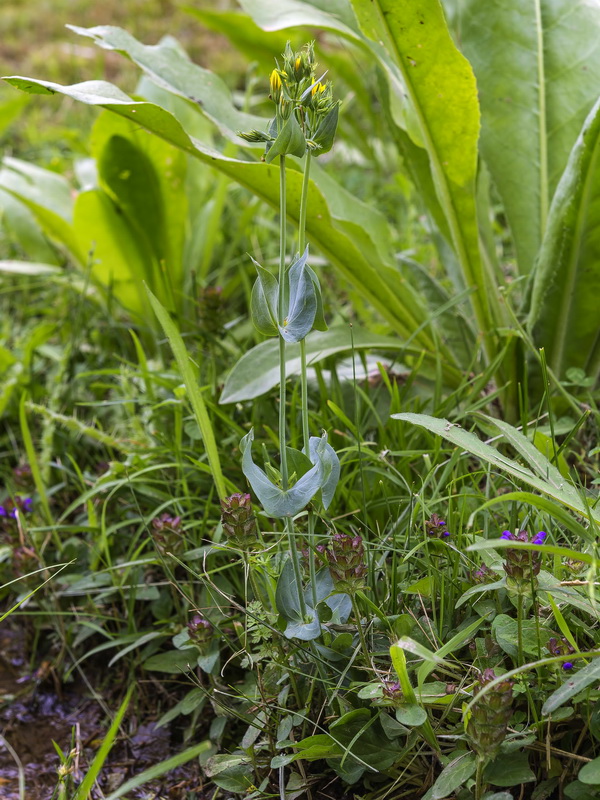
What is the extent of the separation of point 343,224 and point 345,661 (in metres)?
0.90

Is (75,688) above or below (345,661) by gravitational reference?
below

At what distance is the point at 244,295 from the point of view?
2188 millimetres

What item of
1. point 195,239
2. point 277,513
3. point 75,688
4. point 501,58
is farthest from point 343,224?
point 75,688

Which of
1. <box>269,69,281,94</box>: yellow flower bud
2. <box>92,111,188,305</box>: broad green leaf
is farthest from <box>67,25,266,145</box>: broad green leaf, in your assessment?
<box>269,69,281,94</box>: yellow flower bud

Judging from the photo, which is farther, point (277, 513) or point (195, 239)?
point (195, 239)

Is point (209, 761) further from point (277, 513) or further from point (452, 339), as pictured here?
point (452, 339)

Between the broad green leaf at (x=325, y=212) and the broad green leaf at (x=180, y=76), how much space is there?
0.09 meters

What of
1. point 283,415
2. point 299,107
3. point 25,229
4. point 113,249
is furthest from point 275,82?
point 25,229

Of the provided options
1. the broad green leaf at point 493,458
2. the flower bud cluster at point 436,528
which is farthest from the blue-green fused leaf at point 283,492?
the flower bud cluster at point 436,528

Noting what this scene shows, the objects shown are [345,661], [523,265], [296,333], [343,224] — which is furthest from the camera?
[523,265]

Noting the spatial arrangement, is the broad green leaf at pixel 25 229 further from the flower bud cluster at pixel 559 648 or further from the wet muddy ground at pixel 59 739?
the flower bud cluster at pixel 559 648

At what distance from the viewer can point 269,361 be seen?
4.83ft

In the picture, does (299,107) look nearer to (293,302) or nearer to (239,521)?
(293,302)

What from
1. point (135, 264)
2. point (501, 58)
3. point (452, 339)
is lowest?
point (452, 339)
